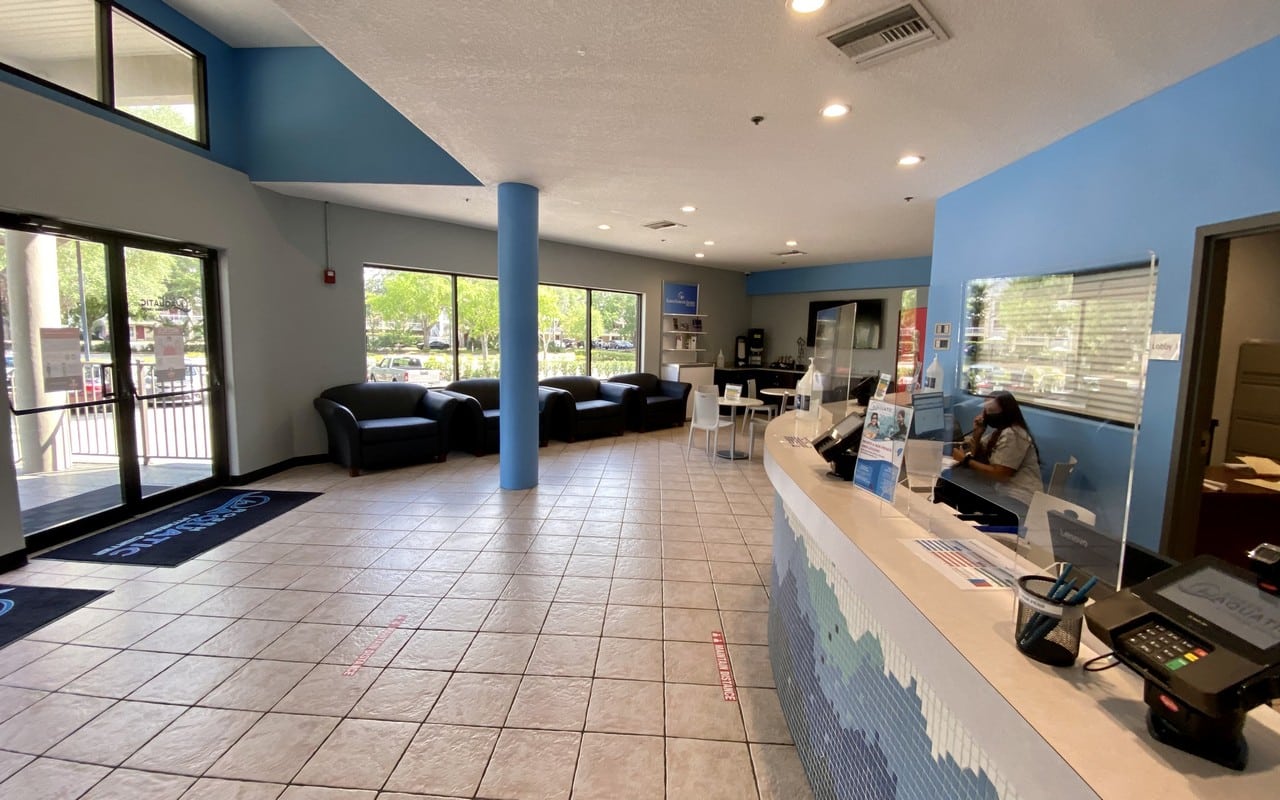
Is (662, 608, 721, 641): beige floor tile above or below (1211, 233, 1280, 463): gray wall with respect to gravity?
below

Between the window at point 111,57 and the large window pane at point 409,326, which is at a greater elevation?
the window at point 111,57

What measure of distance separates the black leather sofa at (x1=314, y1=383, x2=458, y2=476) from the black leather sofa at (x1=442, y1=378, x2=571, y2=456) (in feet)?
0.80

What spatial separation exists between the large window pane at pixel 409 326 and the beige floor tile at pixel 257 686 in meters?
4.47

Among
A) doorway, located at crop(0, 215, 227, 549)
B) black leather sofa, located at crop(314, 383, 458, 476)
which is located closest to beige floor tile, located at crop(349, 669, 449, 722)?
doorway, located at crop(0, 215, 227, 549)

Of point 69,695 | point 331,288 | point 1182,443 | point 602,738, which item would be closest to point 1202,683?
point 602,738

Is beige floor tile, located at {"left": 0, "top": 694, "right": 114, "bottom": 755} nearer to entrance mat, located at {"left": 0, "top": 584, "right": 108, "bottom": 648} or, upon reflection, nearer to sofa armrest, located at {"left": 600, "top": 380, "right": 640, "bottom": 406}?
entrance mat, located at {"left": 0, "top": 584, "right": 108, "bottom": 648}

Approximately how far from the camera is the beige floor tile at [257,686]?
82.4 inches

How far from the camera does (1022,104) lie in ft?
9.26

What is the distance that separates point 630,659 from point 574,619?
0.45m

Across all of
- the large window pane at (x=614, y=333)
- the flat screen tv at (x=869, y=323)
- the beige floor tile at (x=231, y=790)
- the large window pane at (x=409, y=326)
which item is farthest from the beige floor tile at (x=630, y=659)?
the flat screen tv at (x=869, y=323)

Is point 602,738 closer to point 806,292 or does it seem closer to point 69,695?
point 69,695

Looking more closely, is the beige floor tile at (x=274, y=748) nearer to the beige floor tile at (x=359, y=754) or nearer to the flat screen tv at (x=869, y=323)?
the beige floor tile at (x=359, y=754)

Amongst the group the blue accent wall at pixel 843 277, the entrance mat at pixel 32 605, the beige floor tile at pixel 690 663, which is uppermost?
the blue accent wall at pixel 843 277

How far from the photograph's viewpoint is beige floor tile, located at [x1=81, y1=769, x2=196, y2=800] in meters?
1.68
